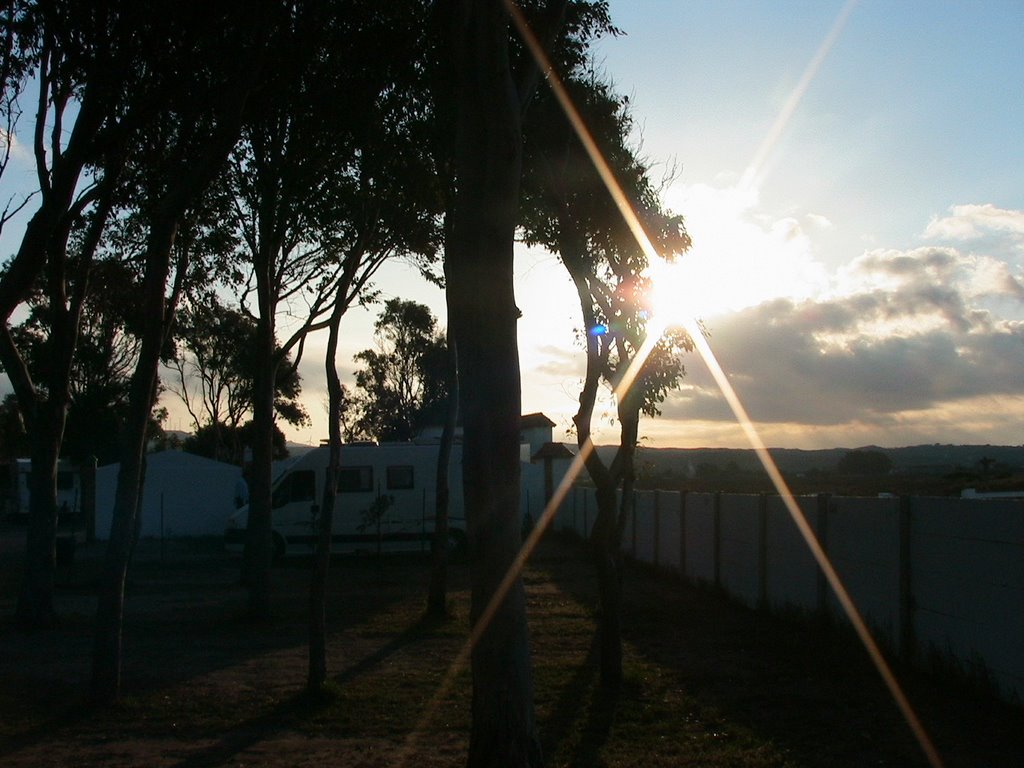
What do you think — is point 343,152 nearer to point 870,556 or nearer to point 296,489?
point 870,556

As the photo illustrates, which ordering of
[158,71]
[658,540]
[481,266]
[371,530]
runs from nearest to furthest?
1. [481,266]
2. [158,71]
3. [658,540]
4. [371,530]

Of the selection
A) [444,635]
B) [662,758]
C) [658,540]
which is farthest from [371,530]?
[662,758]

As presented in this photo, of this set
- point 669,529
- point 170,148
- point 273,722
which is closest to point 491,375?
point 273,722

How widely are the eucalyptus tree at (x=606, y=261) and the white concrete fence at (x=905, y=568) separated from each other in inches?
110

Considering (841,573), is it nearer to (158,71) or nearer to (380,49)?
(380,49)

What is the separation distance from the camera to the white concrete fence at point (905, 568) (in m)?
9.55

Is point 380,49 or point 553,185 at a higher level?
point 380,49

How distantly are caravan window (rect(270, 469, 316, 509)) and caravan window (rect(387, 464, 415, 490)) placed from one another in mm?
1851

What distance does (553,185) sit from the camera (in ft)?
37.6

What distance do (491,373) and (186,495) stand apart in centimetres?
3539

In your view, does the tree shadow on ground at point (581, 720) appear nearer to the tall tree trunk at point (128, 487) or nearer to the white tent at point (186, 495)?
the tall tree trunk at point (128, 487)

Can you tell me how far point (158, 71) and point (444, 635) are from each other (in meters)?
7.71

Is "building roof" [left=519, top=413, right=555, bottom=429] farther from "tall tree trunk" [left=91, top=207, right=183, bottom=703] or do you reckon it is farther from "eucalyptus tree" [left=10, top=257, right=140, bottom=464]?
"tall tree trunk" [left=91, top=207, right=183, bottom=703]

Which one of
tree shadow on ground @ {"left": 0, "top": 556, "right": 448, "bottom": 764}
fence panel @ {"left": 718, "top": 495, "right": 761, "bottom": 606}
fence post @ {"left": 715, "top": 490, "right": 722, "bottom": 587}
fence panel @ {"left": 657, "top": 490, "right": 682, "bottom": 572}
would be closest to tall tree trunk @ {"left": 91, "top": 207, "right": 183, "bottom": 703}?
tree shadow on ground @ {"left": 0, "top": 556, "right": 448, "bottom": 764}
